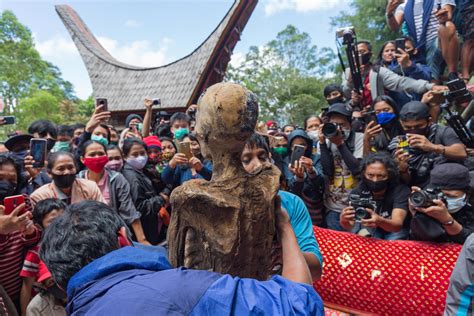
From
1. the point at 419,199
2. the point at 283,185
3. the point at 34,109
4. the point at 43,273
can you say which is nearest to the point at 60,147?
the point at 43,273

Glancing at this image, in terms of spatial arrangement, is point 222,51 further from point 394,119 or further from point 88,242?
point 88,242

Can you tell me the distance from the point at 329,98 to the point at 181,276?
5.01 meters

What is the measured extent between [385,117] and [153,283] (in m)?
3.58

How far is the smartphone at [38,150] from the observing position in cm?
363

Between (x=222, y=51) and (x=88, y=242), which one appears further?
(x=222, y=51)

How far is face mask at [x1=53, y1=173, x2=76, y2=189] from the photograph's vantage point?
322 centimetres

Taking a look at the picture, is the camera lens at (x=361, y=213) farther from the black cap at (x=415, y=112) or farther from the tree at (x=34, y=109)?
the tree at (x=34, y=109)

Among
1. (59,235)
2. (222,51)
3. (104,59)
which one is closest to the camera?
(59,235)

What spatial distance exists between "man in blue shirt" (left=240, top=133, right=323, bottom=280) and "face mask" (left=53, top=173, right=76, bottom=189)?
1984mm

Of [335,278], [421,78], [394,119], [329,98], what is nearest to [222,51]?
[329,98]

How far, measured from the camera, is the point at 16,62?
86.6 feet

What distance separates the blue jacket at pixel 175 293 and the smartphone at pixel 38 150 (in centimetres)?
295

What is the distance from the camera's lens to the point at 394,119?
4031mm

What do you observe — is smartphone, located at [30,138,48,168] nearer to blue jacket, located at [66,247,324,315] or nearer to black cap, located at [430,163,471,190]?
blue jacket, located at [66,247,324,315]
